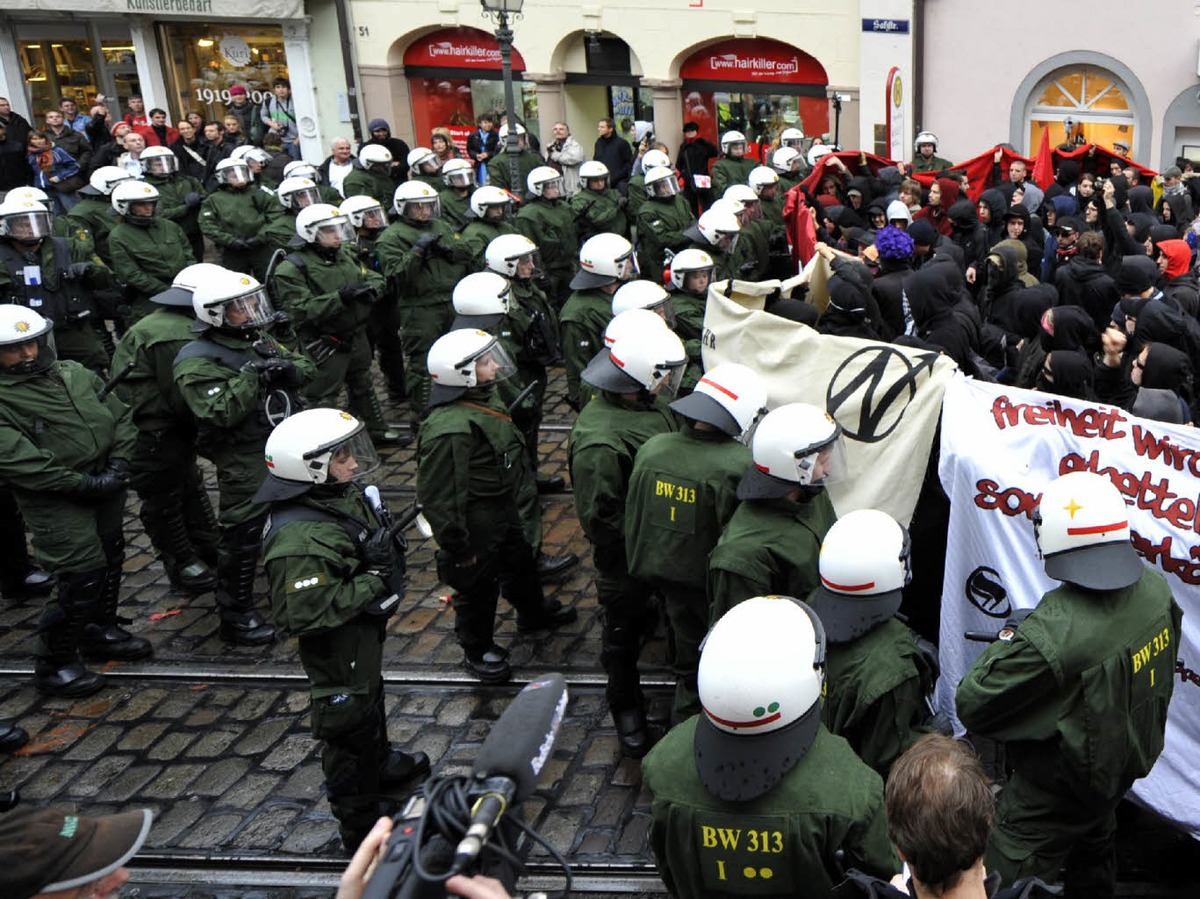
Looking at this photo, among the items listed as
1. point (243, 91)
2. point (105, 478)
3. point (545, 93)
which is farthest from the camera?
point (243, 91)

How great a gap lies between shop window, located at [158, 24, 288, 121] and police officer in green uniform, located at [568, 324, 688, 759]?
2107cm

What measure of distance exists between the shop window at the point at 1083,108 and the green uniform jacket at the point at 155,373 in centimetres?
1380

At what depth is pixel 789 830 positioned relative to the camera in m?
3.22

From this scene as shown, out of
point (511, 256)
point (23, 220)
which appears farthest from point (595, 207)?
point (23, 220)

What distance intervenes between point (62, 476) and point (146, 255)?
17.8 ft

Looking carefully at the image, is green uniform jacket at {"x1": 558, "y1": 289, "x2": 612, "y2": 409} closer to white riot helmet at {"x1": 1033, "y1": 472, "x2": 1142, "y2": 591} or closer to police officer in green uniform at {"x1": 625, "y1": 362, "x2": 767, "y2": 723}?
police officer in green uniform at {"x1": 625, "y1": 362, "x2": 767, "y2": 723}

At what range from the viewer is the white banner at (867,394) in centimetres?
585

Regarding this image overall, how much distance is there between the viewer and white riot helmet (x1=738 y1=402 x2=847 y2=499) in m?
4.80

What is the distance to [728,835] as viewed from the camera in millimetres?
3289

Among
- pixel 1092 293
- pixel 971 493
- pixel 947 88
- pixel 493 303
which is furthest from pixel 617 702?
pixel 947 88

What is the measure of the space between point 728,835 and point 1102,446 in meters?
2.90

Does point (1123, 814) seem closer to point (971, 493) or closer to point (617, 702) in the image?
point (971, 493)

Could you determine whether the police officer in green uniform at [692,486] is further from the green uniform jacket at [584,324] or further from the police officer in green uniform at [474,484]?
the green uniform jacket at [584,324]

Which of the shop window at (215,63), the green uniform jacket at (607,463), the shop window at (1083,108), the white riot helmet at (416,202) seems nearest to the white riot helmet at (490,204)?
the white riot helmet at (416,202)
